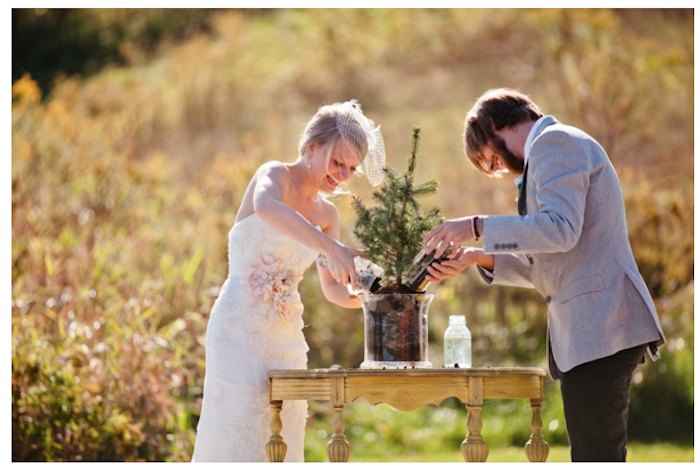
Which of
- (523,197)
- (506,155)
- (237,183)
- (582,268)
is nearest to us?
(582,268)

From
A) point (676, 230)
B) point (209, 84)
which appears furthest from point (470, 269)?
point (209, 84)

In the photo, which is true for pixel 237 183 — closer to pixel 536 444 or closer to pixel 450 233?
pixel 450 233

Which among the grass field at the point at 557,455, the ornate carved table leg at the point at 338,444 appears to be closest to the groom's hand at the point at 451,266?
the ornate carved table leg at the point at 338,444

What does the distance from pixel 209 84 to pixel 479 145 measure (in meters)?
8.45

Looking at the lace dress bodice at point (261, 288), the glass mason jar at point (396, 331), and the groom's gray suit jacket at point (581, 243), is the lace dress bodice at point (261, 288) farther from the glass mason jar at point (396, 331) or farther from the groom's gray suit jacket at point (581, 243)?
the groom's gray suit jacket at point (581, 243)

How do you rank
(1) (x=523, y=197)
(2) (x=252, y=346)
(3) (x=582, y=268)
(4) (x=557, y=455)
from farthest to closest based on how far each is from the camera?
(4) (x=557, y=455), (2) (x=252, y=346), (1) (x=523, y=197), (3) (x=582, y=268)

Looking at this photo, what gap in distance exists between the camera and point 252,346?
346cm

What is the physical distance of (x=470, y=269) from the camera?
7.44 m

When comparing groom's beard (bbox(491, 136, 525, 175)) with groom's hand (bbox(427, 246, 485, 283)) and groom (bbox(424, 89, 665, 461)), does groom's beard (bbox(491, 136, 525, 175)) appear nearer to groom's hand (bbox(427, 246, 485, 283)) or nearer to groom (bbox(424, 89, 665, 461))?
groom (bbox(424, 89, 665, 461))

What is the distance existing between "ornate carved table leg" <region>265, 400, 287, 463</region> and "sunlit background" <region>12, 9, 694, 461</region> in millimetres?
1845

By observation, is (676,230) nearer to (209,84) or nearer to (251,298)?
(251,298)

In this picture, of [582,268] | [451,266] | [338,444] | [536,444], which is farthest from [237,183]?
[582,268]

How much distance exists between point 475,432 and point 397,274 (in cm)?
65

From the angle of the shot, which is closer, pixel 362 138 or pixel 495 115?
pixel 495 115
